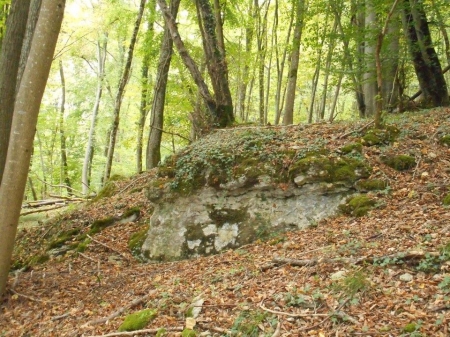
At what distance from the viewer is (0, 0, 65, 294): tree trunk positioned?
15.5ft

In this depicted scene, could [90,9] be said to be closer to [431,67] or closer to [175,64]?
[175,64]

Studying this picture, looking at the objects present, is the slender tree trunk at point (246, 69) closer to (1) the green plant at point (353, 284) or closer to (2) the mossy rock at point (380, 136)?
(2) the mossy rock at point (380, 136)

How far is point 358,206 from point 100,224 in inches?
211

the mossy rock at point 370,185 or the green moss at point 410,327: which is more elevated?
the mossy rock at point 370,185

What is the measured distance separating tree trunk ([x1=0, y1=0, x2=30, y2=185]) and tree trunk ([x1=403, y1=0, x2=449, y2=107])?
28.2 ft

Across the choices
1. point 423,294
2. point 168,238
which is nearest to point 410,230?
point 423,294

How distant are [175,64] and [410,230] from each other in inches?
403

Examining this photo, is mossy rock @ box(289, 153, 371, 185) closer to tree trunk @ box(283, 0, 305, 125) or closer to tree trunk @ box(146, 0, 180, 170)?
tree trunk @ box(283, 0, 305, 125)

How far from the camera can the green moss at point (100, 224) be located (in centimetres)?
775

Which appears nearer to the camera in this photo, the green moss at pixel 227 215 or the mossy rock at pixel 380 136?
the green moss at pixel 227 215

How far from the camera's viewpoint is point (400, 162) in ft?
20.4

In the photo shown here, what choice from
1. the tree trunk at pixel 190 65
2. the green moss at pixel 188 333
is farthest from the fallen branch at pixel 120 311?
the tree trunk at pixel 190 65

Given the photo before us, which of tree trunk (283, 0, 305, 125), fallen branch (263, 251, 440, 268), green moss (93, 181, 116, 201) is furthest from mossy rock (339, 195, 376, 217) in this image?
green moss (93, 181, 116, 201)

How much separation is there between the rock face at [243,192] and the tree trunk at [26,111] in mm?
2592
